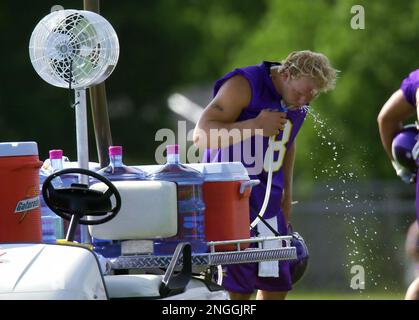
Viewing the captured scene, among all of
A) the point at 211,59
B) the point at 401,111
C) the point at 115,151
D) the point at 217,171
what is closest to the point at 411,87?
the point at 401,111

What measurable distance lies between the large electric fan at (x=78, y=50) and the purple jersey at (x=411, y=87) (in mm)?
1934

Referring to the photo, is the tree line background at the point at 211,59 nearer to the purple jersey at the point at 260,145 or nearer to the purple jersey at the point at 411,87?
the purple jersey at the point at 411,87

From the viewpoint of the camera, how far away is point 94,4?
6234 mm

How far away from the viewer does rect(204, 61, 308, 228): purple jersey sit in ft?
21.5

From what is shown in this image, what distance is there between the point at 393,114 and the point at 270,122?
4.02ft

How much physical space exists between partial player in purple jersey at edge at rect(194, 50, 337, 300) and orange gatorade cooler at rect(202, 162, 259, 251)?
2.25 ft

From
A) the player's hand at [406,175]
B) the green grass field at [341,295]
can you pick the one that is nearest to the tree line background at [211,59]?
the green grass field at [341,295]

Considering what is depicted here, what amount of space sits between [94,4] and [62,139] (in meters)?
19.1

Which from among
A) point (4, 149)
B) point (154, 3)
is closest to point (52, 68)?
point (4, 149)

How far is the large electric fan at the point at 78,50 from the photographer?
5719 millimetres

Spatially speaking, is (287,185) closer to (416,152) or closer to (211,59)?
(416,152)

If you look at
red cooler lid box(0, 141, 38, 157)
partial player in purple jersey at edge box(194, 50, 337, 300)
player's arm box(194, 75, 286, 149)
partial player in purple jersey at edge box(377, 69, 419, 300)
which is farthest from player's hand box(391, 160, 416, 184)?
red cooler lid box(0, 141, 38, 157)
